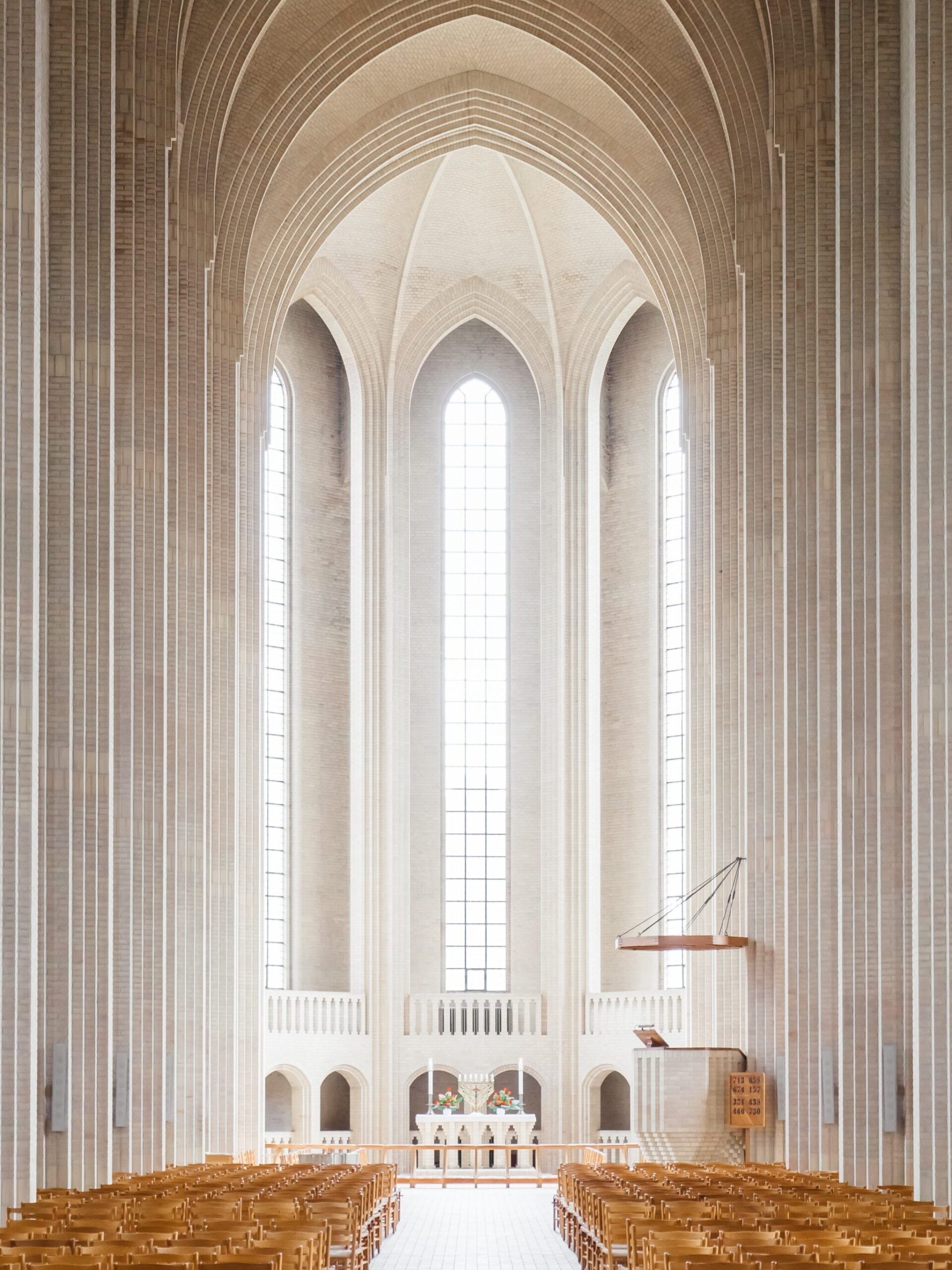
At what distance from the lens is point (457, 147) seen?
3275 centimetres

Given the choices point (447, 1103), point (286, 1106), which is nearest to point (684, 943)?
point (447, 1103)

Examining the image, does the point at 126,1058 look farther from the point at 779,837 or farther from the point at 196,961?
the point at 779,837

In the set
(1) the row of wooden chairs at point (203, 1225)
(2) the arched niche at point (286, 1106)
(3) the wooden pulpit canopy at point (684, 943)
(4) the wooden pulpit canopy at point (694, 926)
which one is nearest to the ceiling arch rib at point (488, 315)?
(4) the wooden pulpit canopy at point (694, 926)

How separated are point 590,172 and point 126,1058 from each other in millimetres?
18288

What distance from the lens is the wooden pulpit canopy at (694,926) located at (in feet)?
81.3

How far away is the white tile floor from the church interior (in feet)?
0.54

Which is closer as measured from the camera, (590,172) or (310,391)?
(590,172)

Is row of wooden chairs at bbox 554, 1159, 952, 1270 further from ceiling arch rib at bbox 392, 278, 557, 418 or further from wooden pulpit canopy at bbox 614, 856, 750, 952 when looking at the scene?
ceiling arch rib at bbox 392, 278, 557, 418

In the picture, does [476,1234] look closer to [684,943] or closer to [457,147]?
[684,943]

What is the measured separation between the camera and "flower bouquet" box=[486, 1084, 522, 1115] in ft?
→ 100

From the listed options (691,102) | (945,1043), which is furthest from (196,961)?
(691,102)

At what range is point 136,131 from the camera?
74.0 ft

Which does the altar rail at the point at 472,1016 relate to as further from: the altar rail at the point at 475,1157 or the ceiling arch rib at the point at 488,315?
the ceiling arch rib at the point at 488,315

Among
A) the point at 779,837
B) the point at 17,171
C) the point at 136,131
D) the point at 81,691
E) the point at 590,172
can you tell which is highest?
the point at 590,172
